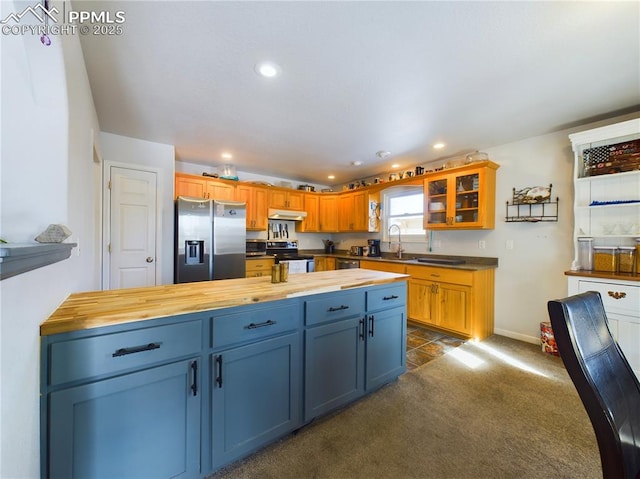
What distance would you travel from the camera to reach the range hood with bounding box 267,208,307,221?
4793 millimetres

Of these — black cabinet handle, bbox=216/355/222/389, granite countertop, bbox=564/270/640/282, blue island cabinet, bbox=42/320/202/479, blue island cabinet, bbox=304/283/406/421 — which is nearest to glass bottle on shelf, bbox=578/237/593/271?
granite countertop, bbox=564/270/640/282

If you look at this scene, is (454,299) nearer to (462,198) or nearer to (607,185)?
(462,198)

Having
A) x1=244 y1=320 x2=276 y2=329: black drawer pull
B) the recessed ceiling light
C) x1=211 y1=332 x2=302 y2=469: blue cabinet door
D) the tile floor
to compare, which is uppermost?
the recessed ceiling light

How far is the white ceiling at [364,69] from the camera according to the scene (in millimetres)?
1440

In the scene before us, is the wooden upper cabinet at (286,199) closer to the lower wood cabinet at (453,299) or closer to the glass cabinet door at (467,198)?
the lower wood cabinet at (453,299)

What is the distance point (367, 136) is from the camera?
122 inches

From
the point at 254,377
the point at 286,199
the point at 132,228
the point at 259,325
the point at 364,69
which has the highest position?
the point at 364,69

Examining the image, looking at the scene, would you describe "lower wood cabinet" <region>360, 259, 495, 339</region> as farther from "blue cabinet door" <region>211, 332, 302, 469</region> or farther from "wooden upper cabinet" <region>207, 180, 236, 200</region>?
"wooden upper cabinet" <region>207, 180, 236, 200</region>

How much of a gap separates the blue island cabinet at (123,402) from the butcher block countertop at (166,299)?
56mm

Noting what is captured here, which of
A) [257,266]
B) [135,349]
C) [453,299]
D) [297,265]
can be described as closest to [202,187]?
[257,266]

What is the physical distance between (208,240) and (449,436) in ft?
10.5

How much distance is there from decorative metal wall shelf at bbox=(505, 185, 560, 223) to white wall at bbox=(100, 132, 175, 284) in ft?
14.3

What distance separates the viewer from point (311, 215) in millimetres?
5320

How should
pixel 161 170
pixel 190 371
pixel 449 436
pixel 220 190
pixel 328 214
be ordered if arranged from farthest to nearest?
pixel 328 214, pixel 220 190, pixel 161 170, pixel 449 436, pixel 190 371
